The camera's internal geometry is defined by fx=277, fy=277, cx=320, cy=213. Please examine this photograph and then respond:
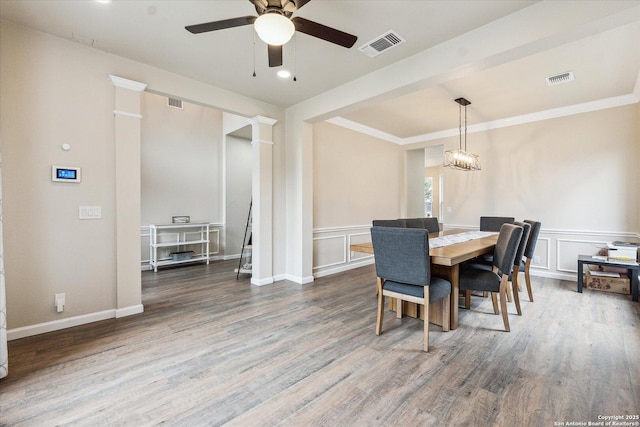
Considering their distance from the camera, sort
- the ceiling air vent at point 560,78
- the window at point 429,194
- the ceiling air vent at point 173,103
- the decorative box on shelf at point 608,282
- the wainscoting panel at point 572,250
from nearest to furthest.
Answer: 1. the ceiling air vent at point 560,78
2. the decorative box on shelf at point 608,282
3. the wainscoting panel at point 572,250
4. the ceiling air vent at point 173,103
5. the window at point 429,194

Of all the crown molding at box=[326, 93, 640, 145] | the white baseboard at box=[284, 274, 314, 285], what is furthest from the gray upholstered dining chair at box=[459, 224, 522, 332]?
the crown molding at box=[326, 93, 640, 145]

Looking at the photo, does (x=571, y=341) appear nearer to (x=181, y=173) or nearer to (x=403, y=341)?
(x=403, y=341)

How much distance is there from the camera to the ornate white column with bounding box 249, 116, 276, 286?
13.5 ft

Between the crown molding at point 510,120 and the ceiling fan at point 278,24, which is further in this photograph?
the crown molding at point 510,120

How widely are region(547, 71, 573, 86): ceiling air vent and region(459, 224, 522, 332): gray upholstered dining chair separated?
2135mm

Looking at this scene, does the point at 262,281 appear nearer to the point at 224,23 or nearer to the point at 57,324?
the point at 57,324

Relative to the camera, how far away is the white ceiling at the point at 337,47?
219cm

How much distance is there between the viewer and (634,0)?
1751mm

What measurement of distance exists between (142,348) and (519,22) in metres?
4.01

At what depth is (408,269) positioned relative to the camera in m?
2.32

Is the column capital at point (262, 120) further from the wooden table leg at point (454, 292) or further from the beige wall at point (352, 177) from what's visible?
the wooden table leg at point (454, 292)

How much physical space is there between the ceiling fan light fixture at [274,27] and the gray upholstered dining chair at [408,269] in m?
1.60

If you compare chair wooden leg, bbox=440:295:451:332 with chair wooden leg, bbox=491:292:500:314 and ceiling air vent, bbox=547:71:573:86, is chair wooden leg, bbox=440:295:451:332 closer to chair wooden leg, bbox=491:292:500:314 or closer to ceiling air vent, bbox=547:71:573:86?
chair wooden leg, bbox=491:292:500:314

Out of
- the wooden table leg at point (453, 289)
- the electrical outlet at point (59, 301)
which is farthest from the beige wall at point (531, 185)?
the electrical outlet at point (59, 301)
